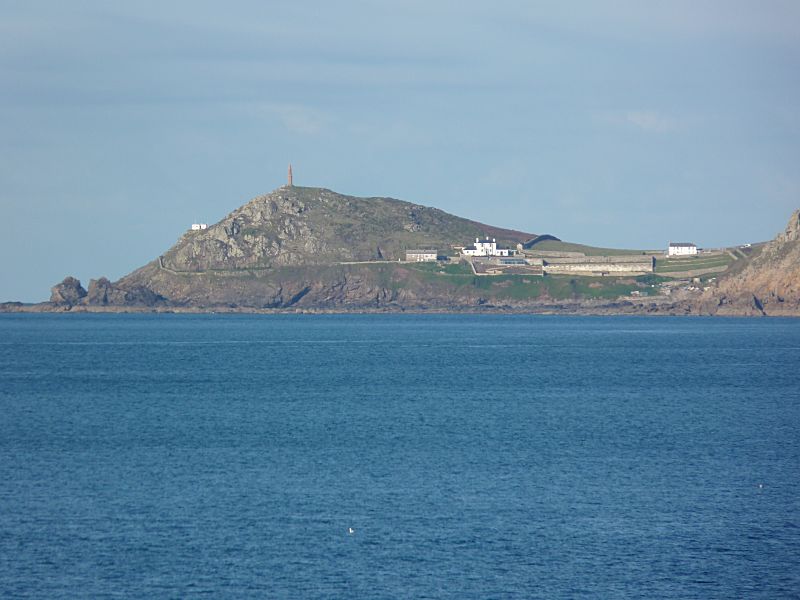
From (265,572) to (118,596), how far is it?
370 cm

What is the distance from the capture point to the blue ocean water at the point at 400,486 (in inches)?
1105

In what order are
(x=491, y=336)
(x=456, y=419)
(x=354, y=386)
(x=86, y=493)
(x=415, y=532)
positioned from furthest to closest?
(x=491, y=336) → (x=354, y=386) → (x=456, y=419) → (x=86, y=493) → (x=415, y=532)

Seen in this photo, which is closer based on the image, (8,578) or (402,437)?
→ (8,578)

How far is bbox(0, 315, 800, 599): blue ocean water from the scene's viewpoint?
2806 centimetres

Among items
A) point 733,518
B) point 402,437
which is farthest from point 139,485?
point 733,518

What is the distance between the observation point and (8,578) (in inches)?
1087

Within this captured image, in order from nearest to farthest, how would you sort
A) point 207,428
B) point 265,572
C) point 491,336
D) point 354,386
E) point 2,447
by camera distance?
point 265,572, point 2,447, point 207,428, point 354,386, point 491,336

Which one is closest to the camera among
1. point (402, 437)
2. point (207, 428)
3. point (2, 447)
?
point (2, 447)

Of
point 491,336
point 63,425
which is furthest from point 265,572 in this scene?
point 491,336

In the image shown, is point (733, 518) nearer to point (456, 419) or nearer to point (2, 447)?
point (456, 419)

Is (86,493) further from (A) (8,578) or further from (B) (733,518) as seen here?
(B) (733,518)

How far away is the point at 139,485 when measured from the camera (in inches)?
1508

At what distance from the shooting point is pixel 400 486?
3812 centimetres

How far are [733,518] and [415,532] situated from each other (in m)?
9.46
